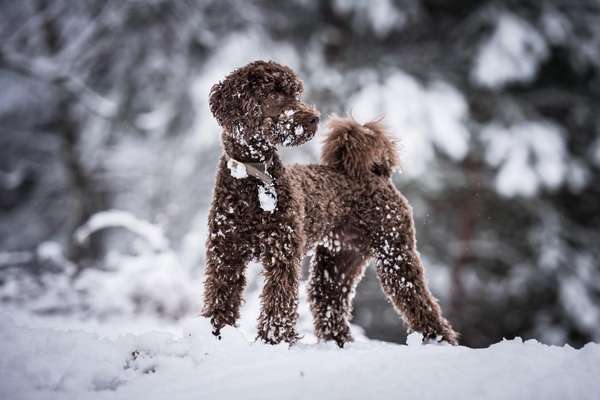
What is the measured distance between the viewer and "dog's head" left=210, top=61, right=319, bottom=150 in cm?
290

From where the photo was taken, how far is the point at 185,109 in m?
8.33

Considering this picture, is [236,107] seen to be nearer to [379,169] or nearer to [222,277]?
[222,277]

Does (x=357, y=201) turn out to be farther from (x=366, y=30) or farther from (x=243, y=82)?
(x=366, y=30)

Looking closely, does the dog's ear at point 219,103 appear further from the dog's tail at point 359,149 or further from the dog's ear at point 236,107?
the dog's tail at point 359,149

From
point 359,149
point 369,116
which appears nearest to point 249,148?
point 359,149

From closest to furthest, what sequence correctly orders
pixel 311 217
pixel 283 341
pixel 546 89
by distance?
1. pixel 283 341
2. pixel 311 217
3. pixel 546 89

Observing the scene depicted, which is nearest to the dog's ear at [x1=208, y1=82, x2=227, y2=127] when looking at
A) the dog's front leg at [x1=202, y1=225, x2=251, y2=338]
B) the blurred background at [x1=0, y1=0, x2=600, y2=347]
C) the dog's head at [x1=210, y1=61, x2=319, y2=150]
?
the dog's head at [x1=210, y1=61, x2=319, y2=150]

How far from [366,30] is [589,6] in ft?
13.6

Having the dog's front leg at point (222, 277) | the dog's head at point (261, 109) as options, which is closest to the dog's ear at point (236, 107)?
the dog's head at point (261, 109)

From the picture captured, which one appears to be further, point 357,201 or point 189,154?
point 189,154

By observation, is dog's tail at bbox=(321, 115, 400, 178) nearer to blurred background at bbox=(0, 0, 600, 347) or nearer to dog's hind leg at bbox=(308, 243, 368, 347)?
dog's hind leg at bbox=(308, 243, 368, 347)

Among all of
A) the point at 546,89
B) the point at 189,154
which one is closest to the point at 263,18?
the point at 189,154

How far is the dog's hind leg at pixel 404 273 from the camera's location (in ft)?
11.7

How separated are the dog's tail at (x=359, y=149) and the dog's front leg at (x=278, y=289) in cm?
100
